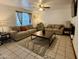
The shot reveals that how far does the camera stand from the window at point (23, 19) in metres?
6.40

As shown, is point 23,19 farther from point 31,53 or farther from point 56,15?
point 31,53

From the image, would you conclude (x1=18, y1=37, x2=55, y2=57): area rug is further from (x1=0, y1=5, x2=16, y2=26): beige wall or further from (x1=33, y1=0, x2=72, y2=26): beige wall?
(x1=33, y1=0, x2=72, y2=26): beige wall

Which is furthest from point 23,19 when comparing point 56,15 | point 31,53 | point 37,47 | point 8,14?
point 31,53

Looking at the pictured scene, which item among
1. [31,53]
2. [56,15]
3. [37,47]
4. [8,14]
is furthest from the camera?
[56,15]

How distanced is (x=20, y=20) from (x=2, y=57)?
4.41 m

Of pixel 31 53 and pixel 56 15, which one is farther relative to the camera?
pixel 56 15

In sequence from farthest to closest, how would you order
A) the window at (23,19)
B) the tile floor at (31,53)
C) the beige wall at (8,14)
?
Result: the window at (23,19)
the beige wall at (8,14)
the tile floor at (31,53)

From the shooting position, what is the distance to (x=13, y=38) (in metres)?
4.52

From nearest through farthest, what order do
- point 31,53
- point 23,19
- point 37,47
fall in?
point 31,53 < point 37,47 < point 23,19

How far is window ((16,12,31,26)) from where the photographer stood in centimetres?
640

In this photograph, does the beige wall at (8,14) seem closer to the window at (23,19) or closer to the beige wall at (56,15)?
the window at (23,19)

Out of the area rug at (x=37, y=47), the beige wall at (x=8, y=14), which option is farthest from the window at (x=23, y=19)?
the area rug at (x=37, y=47)

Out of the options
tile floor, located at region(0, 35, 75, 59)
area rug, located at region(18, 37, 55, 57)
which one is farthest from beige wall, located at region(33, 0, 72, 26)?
tile floor, located at region(0, 35, 75, 59)

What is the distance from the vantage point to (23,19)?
7031 mm
